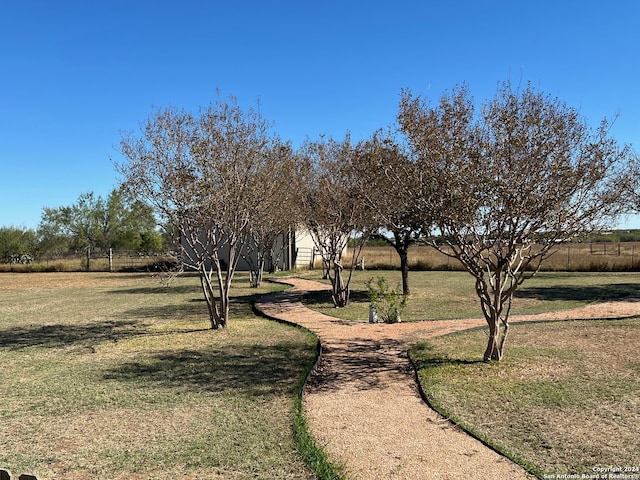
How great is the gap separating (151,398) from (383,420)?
3.16 metres

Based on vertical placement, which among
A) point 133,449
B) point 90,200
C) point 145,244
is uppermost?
point 90,200

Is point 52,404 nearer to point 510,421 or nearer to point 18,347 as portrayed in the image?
point 18,347

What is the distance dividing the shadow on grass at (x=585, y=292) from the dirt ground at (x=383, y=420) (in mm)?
7725

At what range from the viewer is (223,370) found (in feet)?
27.5

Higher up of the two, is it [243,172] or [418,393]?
[243,172]

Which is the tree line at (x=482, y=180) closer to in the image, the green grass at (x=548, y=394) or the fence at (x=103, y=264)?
the green grass at (x=548, y=394)

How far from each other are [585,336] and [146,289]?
19496mm

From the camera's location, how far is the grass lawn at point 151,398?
4.87 metres

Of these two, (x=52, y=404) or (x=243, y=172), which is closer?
(x=52, y=404)

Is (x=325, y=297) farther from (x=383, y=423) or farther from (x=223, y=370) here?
(x=383, y=423)

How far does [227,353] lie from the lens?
31.7 ft

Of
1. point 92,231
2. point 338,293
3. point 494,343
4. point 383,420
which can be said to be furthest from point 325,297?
point 92,231

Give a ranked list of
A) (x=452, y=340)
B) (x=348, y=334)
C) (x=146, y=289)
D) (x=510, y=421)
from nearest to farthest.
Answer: (x=510, y=421)
(x=452, y=340)
(x=348, y=334)
(x=146, y=289)

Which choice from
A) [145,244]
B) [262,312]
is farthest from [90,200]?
[262,312]
